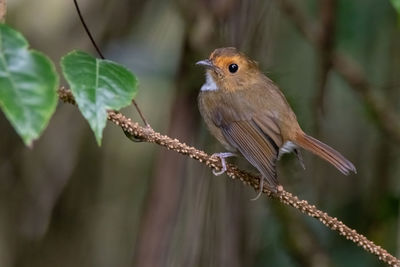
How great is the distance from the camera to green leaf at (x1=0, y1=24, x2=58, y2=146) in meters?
1.18

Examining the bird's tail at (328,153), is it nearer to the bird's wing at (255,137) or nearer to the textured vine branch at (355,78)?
the bird's wing at (255,137)

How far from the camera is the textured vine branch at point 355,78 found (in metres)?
3.15

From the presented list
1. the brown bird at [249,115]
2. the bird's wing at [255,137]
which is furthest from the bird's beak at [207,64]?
the bird's wing at [255,137]

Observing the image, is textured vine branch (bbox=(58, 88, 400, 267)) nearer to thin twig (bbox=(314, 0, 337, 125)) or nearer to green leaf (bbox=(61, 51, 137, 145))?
green leaf (bbox=(61, 51, 137, 145))

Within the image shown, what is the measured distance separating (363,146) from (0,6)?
2517mm

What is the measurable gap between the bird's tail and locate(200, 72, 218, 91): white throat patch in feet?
1.65

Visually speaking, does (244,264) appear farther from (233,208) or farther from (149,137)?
(149,137)

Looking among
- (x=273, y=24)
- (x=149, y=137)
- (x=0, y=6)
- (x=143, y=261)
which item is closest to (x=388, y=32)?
(x=273, y=24)

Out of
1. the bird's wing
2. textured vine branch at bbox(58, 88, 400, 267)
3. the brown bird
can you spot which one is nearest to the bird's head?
the brown bird

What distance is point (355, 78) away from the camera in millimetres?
3229

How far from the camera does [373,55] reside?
3645 millimetres

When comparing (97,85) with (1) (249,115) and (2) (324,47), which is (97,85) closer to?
(1) (249,115)

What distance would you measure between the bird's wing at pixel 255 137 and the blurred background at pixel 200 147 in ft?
1.02

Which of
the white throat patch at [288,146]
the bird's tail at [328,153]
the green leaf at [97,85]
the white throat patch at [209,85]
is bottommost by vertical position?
the green leaf at [97,85]
